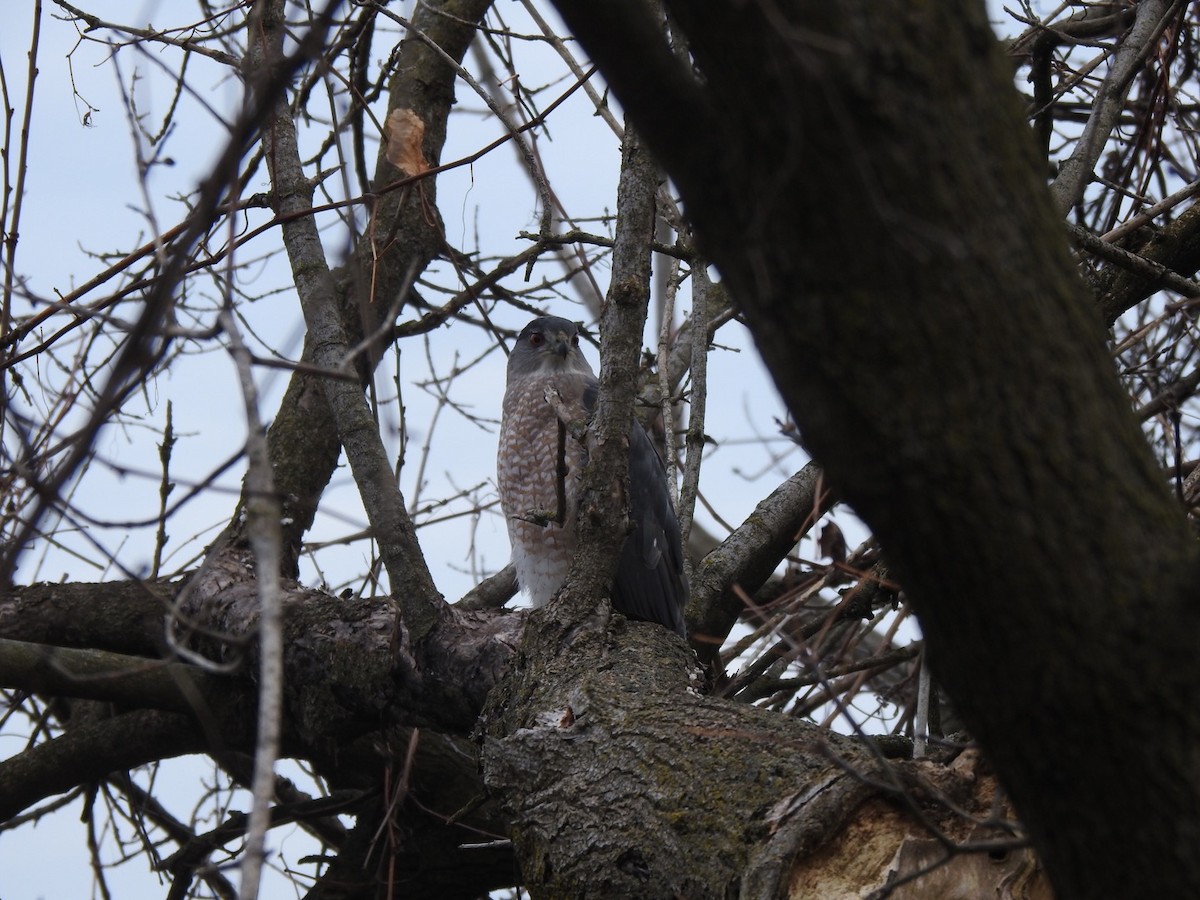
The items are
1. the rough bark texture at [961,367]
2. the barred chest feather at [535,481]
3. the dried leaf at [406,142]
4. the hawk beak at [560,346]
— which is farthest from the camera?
the hawk beak at [560,346]

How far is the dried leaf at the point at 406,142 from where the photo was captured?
13.8 ft

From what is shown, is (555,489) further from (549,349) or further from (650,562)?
(549,349)

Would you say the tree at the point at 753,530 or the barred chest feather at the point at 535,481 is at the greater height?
the barred chest feather at the point at 535,481

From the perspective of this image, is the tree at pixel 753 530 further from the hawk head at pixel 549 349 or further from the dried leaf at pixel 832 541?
the hawk head at pixel 549 349

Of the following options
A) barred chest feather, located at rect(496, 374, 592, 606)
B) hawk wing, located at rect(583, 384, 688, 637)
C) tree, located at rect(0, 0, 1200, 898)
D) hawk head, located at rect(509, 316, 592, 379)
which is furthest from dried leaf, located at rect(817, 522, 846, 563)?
hawk head, located at rect(509, 316, 592, 379)

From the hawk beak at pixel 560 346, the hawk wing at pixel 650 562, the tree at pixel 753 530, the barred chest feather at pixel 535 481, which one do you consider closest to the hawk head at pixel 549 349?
the hawk beak at pixel 560 346

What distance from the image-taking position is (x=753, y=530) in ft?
13.5

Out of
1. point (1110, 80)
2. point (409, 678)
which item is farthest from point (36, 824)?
point (1110, 80)

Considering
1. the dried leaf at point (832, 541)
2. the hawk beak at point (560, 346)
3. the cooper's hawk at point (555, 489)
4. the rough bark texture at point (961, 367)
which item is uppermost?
the hawk beak at point (560, 346)

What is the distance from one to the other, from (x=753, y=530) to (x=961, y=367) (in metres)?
2.92

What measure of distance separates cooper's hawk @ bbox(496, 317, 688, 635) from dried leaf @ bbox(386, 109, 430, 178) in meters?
1.01

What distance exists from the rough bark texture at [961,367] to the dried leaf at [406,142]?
120 inches

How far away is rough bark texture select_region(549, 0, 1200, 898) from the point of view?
1191mm

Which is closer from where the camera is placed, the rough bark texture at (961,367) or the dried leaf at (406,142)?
the rough bark texture at (961,367)
